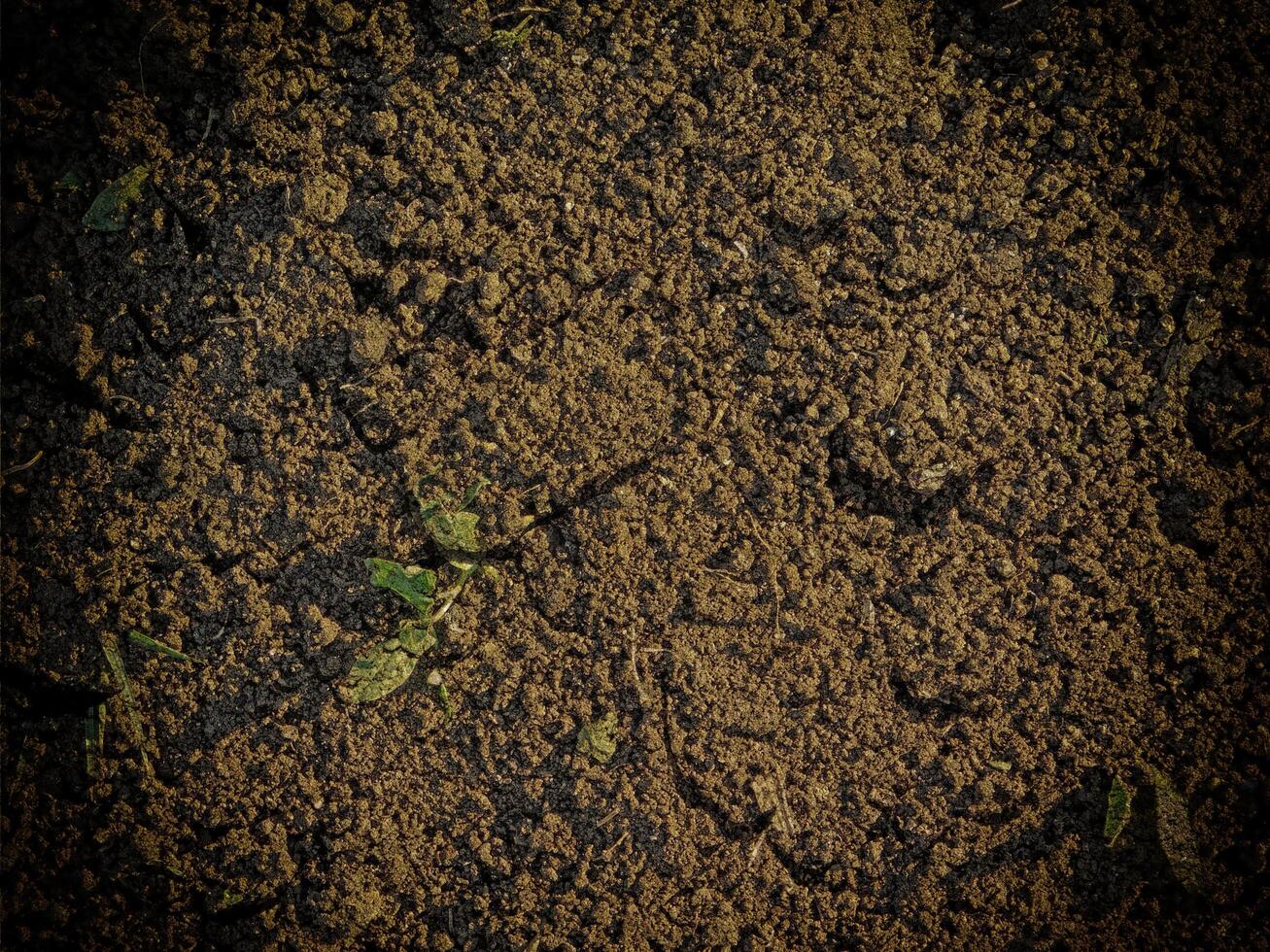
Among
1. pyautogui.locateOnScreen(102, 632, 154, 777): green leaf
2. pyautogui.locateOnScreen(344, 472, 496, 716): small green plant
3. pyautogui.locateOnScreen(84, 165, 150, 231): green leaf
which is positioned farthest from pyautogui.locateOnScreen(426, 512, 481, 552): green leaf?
pyautogui.locateOnScreen(84, 165, 150, 231): green leaf

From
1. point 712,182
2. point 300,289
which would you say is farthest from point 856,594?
point 300,289

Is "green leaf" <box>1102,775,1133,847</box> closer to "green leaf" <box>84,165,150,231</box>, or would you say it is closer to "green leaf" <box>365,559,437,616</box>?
"green leaf" <box>365,559,437,616</box>

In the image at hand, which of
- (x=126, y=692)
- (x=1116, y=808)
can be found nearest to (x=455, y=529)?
(x=126, y=692)

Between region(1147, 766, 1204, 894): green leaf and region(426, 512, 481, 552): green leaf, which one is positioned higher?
region(1147, 766, 1204, 894): green leaf

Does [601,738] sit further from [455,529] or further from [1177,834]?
[1177,834]

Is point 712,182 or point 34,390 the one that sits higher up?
point 712,182

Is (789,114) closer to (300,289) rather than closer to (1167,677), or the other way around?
(300,289)
